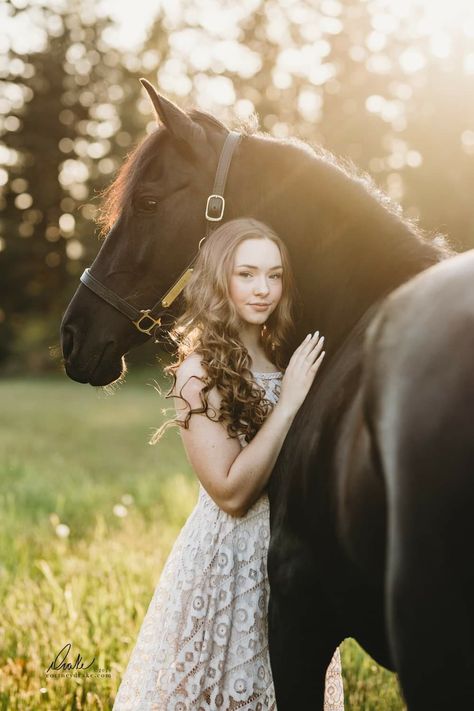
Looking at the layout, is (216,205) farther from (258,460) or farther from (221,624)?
(221,624)

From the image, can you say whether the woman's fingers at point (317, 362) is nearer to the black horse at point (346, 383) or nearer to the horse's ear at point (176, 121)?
the black horse at point (346, 383)

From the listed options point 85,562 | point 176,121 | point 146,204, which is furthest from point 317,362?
point 85,562

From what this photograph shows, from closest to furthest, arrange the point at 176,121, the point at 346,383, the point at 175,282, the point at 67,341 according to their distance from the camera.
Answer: the point at 346,383 → the point at 176,121 → the point at 175,282 → the point at 67,341

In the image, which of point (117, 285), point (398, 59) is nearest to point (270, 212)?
point (117, 285)

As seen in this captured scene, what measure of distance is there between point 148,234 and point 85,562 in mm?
3125

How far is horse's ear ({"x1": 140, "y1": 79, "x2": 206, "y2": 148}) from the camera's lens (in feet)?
8.10

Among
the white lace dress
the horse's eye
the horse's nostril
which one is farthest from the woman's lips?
the horse's nostril

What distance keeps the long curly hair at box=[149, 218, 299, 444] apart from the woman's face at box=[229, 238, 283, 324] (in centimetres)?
2

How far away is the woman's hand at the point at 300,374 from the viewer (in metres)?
2.16

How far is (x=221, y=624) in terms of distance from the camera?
7.88ft

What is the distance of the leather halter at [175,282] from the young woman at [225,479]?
0.09m

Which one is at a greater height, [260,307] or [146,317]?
[260,307]

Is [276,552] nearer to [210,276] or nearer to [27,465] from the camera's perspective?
[210,276]

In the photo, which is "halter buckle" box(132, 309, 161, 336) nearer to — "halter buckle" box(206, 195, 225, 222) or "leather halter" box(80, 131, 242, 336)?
"leather halter" box(80, 131, 242, 336)
